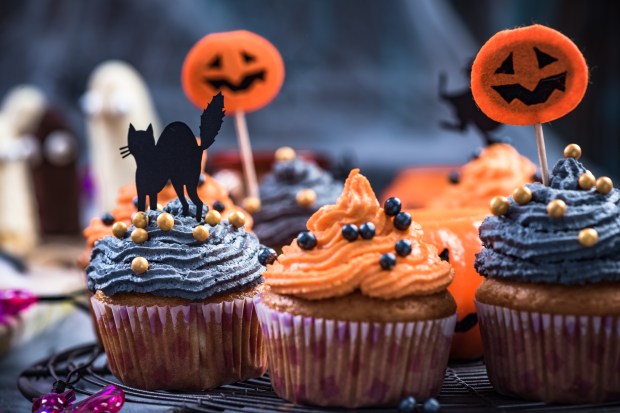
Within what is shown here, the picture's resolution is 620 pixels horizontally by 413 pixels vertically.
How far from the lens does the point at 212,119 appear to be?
278 cm

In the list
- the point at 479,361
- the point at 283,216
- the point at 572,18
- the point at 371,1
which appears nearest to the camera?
the point at 479,361

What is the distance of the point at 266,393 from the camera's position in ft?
9.22

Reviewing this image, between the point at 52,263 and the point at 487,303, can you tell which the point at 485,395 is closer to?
the point at 487,303

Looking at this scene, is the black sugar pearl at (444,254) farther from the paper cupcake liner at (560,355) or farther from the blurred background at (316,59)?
the blurred background at (316,59)

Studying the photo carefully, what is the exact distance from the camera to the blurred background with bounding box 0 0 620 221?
7867mm

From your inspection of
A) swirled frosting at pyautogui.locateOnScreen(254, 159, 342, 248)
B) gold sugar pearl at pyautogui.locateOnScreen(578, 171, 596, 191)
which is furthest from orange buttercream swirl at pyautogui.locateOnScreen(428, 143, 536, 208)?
gold sugar pearl at pyautogui.locateOnScreen(578, 171, 596, 191)

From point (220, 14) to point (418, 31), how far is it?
5.84ft

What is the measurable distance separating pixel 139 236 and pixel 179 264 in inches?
A: 6.3

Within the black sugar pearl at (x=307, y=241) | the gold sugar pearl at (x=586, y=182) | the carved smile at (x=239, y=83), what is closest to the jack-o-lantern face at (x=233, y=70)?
the carved smile at (x=239, y=83)

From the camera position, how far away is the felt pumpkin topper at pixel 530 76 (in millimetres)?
2561

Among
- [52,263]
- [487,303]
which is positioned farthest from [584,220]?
[52,263]

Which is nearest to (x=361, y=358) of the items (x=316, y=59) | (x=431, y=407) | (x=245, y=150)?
(x=431, y=407)

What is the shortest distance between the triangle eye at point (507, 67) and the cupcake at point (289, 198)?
1.50m

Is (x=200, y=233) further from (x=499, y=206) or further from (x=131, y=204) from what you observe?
(x=499, y=206)
